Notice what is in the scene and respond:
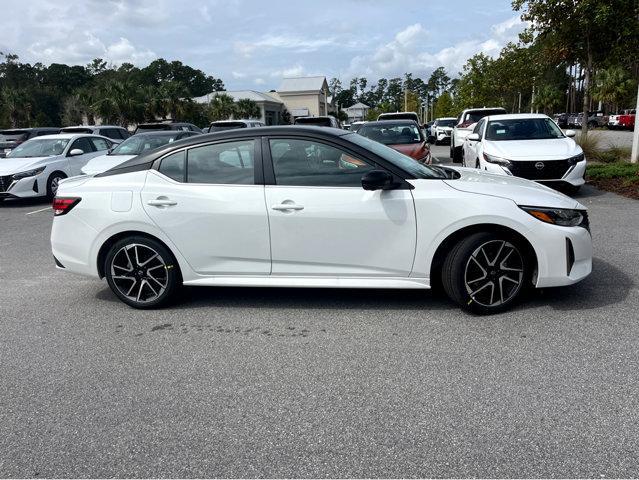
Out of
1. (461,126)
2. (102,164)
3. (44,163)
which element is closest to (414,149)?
(102,164)

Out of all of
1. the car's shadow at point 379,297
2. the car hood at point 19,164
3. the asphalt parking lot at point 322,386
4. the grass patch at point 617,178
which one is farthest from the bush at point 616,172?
the car hood at point 19,164

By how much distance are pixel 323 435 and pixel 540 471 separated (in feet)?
3.58

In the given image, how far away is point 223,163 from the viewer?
494 cm

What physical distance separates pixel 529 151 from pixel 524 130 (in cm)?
158

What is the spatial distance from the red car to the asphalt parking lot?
602 centimetres

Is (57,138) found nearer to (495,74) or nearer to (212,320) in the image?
(212,320)

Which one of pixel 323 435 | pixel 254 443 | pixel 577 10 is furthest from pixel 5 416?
pixel 577 10

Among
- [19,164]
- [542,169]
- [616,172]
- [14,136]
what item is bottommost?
[616,172]

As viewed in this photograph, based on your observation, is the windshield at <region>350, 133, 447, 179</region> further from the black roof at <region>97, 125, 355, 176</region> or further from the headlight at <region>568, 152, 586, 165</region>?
the headlight at <region>568, 152, 586, 165</region>

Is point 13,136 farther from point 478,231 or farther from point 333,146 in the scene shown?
point 478,231

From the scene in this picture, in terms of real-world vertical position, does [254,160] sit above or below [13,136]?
below

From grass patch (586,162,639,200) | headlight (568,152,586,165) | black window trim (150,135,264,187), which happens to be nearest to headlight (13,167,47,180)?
black window trim (150,135,264,187)

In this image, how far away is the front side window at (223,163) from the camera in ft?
16.0

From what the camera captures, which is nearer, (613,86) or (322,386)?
(322,386)
